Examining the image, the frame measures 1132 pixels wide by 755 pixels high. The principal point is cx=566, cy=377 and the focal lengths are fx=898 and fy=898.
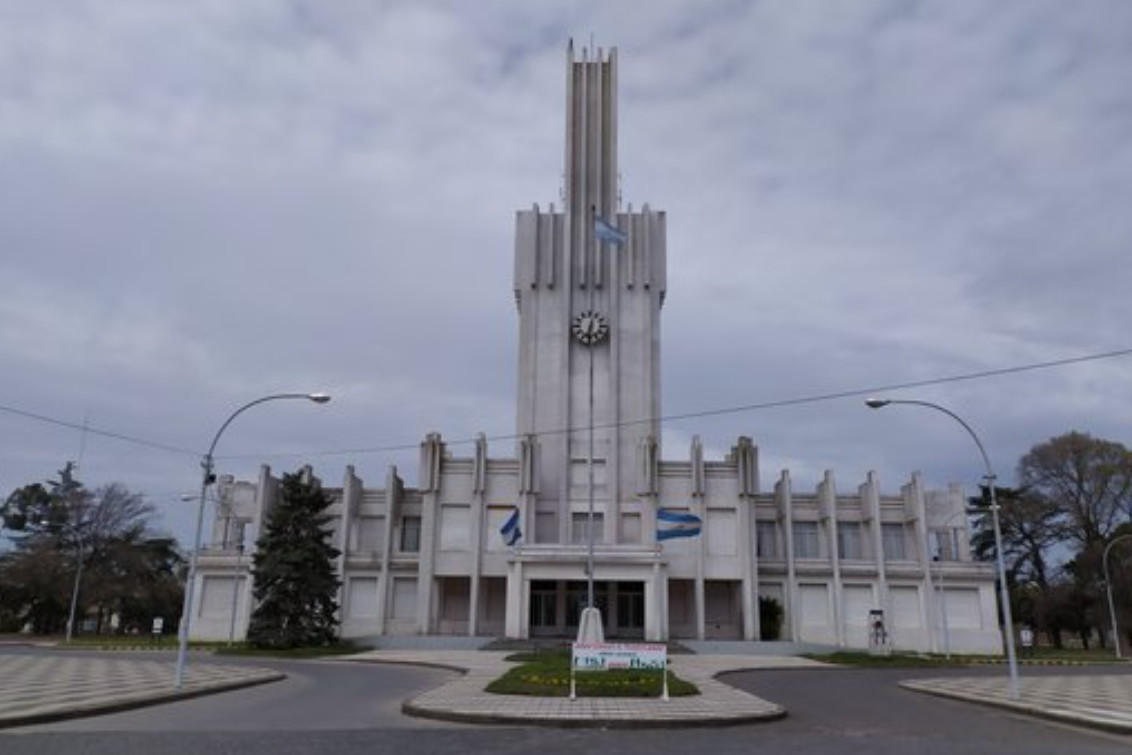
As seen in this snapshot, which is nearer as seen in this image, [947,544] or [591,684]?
[591,684]

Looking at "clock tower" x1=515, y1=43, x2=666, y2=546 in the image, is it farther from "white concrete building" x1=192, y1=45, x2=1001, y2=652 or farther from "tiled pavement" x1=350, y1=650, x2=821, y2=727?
"tiled pavement" x1=350, y1=650, x2=821, y2=727

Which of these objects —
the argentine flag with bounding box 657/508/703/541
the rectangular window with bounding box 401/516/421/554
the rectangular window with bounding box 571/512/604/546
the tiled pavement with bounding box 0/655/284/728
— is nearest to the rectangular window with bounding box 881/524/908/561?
the rectangular window with bounding box 571/512/604/546

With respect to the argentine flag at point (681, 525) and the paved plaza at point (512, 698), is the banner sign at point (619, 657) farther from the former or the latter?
the argentine flag at point (681, 525)

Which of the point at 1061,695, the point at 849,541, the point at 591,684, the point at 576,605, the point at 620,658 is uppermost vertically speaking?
the point at 849,541

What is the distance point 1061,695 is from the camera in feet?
72.9

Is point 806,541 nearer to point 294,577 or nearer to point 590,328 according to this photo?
point 590,328

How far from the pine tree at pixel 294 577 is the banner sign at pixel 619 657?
27.0 metres

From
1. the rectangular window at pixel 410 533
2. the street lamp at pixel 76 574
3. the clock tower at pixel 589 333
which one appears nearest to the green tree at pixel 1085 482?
the clock tower at pixel 589 333

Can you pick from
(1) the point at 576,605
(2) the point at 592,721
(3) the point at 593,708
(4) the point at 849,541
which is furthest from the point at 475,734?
(4) the point at 849,541

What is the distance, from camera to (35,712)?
48.1 ft

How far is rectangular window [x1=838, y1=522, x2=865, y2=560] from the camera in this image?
58281 millimetres

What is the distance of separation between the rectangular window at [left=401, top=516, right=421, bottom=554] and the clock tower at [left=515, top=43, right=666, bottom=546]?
819 cm

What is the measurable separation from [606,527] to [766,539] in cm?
1123

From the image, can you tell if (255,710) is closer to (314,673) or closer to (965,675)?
(314,673)
